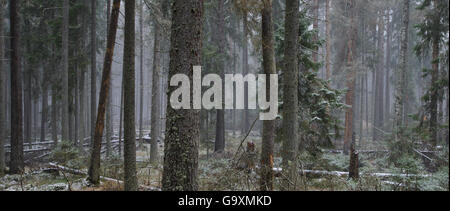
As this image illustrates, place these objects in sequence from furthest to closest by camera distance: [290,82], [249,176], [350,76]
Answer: [350,76] < [290,82] < [249,176]

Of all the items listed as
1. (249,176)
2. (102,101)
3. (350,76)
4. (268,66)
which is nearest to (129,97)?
(102,101)

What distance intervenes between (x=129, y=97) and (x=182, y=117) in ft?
8.50

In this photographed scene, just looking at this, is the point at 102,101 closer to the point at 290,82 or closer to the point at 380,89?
the point at 290,82

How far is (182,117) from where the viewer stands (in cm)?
450

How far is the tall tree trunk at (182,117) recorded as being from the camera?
4.46 meters

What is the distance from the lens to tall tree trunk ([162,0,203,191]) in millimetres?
4465

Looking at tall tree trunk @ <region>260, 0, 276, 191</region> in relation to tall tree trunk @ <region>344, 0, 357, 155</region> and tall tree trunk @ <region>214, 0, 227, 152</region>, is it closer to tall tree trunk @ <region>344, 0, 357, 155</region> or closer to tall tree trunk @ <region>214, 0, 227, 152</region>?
tall tree trunk @ <region>214, 0, 227, 152</region>

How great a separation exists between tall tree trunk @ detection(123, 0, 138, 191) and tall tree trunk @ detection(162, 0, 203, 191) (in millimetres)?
2323

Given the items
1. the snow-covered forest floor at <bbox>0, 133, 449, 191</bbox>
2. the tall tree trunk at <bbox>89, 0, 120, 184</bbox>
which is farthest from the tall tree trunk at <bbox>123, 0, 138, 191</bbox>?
the tall tree trunk at <bbox>89, 0, 120, 184</bbox>

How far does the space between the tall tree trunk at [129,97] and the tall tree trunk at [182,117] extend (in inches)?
91.4

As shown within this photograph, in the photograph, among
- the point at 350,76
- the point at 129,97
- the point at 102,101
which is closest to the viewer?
the point at 129,97
